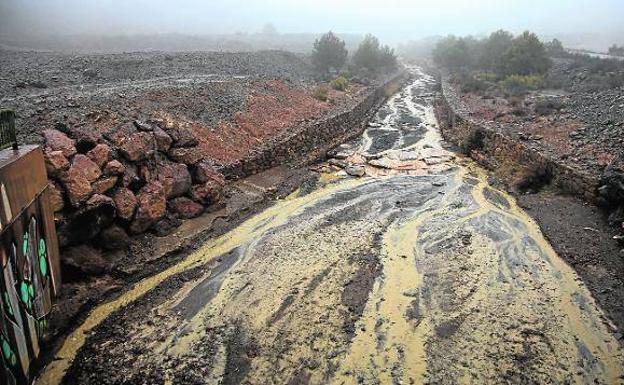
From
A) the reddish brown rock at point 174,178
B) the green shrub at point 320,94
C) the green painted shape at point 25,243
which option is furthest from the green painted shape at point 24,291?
the green shrub at point 320,94

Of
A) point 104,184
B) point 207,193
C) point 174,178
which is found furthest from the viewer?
point 207,193

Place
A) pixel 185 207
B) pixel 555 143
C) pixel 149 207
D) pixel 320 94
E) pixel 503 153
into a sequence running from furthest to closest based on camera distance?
1. pixel 320 94
2. pixel 503 153
3. pixel 555 143
4. pixel 185 207
5. pixel 149 207

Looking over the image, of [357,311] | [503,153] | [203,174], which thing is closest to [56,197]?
[203,174]

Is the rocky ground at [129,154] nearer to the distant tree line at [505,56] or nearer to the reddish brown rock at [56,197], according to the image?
the reddish brown rock at [56,197]

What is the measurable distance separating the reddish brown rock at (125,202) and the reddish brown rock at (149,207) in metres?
0.27

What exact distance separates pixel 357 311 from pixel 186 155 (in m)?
7.67

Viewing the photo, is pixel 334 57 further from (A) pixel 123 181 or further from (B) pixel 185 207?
(A) pixel 123 181

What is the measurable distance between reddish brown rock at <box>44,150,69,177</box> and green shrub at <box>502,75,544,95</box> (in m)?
33.5

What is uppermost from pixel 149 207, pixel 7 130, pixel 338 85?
pixel 7 130

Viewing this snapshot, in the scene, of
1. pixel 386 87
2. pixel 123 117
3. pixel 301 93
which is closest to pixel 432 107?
pixel 386 87

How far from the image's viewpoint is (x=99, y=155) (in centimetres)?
1171

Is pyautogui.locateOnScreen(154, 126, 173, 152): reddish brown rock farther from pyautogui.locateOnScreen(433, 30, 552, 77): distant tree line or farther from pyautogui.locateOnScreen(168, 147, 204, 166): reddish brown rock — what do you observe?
pyautogui.locateOnScreen(433, 30, 552, 77): distant tree line

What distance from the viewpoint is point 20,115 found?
13.9m

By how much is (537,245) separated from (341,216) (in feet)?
20.0
